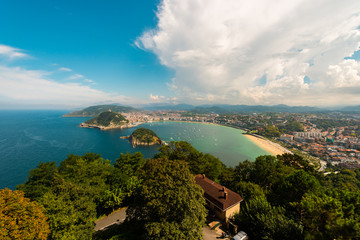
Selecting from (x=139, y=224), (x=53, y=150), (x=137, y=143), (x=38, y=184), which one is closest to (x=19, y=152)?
(x=53, y=150)

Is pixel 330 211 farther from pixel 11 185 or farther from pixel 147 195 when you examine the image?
pixel 11 185

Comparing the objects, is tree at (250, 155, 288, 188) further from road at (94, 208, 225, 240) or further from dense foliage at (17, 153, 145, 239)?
dense foliage at (17, 153, 145, 239)

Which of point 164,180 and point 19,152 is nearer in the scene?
point 164,180

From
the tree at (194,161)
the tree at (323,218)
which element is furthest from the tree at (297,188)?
the tree at (194,161)

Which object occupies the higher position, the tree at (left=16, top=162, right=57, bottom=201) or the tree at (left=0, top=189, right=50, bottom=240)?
the tree at (left=0, top=189, right=50, bottom=240)

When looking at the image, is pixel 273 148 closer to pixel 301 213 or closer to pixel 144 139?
pixel 144 139

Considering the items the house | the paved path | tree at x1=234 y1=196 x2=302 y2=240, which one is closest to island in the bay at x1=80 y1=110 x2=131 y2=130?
the paved path
